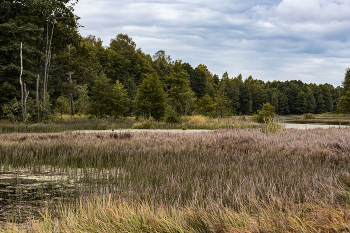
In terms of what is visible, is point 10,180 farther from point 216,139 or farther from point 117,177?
point 216,139

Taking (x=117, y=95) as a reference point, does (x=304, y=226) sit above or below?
below

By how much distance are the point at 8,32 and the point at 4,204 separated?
20211 mm

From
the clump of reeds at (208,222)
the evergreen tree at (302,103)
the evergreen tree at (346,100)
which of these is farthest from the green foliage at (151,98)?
the evergreen tree at (302,103)

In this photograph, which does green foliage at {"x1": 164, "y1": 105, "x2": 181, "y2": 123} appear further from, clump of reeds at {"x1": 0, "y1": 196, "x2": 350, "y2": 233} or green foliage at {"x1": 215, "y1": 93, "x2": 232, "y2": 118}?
clump of reeds at {"x1": 0, "y1": 196, "x2": 350, "y2": 233}

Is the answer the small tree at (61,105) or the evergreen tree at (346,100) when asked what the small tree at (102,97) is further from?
the evergreen tree at (346,100)

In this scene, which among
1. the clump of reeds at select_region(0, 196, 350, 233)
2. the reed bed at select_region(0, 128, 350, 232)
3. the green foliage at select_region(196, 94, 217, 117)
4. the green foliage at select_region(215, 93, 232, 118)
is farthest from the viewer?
the green foliage at select_region(196, 94, 217, 117)

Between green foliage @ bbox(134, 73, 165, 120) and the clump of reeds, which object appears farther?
green foliage @ bbox(134, 73, 165, 120)

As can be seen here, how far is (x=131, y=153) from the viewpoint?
7512mm

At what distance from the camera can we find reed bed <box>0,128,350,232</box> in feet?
8.93

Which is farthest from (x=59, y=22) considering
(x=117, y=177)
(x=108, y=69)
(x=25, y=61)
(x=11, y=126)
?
(x=108, y=69)

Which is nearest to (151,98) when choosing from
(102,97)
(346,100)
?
(102,97)

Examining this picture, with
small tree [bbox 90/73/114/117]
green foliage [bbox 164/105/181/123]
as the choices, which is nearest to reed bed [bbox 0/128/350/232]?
green foliage [bbox 164/105/181/123]

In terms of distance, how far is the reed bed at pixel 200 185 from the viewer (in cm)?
272

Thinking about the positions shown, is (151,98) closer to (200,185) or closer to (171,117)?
(171,117)
